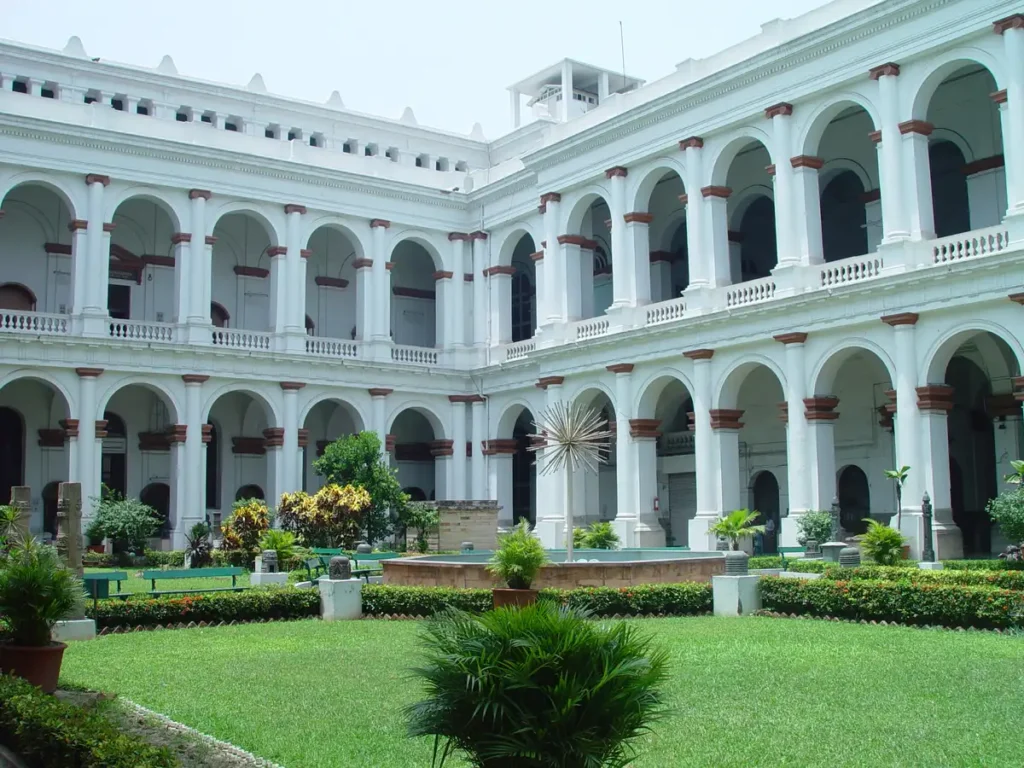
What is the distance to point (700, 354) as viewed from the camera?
90.3 ft

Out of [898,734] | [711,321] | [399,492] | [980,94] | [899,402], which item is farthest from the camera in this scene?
[399,492]

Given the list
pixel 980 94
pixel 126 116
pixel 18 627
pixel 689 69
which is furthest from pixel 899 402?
pixel 126 116

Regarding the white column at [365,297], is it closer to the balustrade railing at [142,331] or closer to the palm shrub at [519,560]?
the balustrade railing at [142,331]

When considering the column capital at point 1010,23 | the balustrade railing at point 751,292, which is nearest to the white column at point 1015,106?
the column capital at point 1010,23

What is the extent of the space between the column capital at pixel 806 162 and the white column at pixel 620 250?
5485 millimetres

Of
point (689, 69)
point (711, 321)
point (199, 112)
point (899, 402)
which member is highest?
point (199, 112)

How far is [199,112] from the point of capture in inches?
1470

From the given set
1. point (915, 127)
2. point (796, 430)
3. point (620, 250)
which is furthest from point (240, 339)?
point (915, 127)

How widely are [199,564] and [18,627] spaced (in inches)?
661

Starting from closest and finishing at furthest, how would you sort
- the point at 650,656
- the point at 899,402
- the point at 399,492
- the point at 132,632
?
1. the point at 650,656
2. the point at 132,632
3. the point at 899,402
4. the point at 399,492

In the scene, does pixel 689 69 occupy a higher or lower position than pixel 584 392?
higher

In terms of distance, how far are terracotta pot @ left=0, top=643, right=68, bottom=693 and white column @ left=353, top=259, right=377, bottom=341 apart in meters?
24.8

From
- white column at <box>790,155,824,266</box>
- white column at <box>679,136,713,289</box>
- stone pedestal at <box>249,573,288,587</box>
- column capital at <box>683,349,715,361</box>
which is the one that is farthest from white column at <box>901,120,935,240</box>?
stone pedestal at <box>249,573,288,587</box>

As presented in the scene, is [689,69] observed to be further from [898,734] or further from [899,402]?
[898,734]
